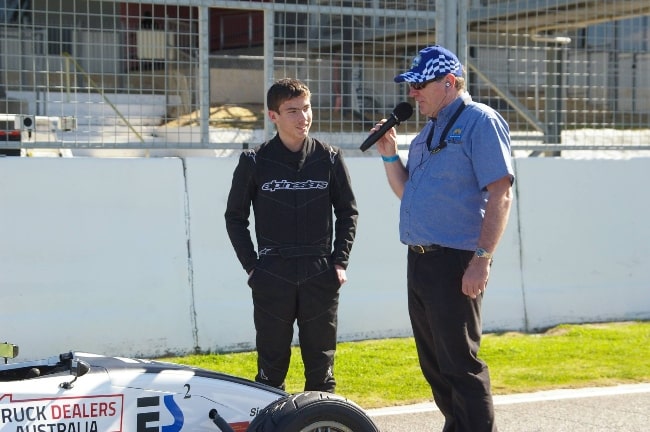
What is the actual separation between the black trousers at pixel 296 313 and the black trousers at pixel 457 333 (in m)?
0.57

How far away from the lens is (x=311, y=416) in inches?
162

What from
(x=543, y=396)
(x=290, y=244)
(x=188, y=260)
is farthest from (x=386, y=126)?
(x=188, y=260)

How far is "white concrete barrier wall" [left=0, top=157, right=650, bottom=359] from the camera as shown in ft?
22.4

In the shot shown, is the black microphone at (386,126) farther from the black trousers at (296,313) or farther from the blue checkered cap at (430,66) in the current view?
the black trousers at (296,313)

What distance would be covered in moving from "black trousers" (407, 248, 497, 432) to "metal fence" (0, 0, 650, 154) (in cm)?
309

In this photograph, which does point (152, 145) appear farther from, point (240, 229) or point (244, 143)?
point (240, 229)

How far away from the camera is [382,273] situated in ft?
25.5

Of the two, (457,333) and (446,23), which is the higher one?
(446,23)

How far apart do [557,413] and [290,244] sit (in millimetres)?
2099

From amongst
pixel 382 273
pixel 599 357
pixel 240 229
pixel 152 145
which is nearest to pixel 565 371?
pixel 599 357

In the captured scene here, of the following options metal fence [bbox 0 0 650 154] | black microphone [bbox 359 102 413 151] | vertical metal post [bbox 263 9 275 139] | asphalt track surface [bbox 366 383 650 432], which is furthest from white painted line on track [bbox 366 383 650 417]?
vertical metal post [bbox 263 9 275 139]

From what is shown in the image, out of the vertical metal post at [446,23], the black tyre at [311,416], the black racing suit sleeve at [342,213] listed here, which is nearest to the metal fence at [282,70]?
the vertical metal post at [446,23]

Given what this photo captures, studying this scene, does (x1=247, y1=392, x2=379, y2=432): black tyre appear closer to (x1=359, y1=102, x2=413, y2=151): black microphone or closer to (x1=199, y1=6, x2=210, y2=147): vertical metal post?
(x1=359, y1=102, x2=413, y2=151): black microphone

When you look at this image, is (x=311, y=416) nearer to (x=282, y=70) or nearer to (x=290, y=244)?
(x=290, y=244)
